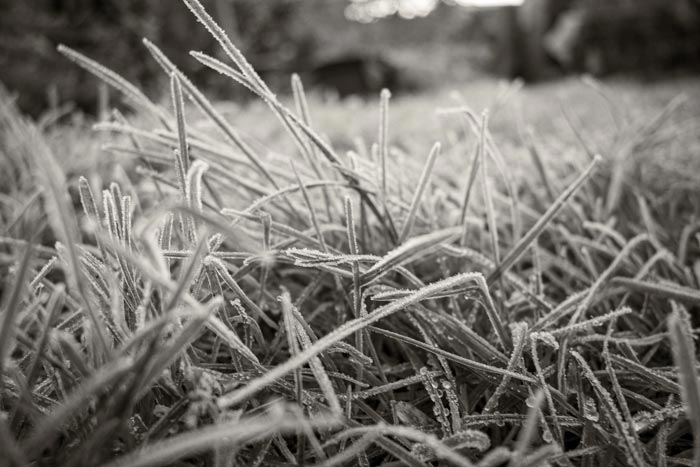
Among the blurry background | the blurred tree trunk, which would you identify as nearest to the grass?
the blurry background

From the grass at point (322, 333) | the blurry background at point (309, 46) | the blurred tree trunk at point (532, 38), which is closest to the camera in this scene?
the grass at point (322, 333)

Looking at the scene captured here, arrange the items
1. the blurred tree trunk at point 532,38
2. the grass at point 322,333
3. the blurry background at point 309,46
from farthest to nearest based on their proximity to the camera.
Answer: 1. the blurred tree trunk at point 532,38
2. the blurry background at point 309,46
3. the grass at point 322,333

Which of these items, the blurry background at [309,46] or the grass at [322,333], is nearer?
the grass at [322,333]

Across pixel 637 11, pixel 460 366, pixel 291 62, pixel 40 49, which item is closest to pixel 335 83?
pixel 291 62

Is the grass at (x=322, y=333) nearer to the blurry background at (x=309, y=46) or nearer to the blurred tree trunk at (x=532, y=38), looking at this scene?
the blurry background at (x=309, y=46)

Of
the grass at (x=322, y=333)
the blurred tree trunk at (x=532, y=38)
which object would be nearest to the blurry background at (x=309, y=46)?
the blurred tree trunk at (x=532, y=38)

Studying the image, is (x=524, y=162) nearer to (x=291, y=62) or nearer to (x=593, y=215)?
(x=593, y=215)
